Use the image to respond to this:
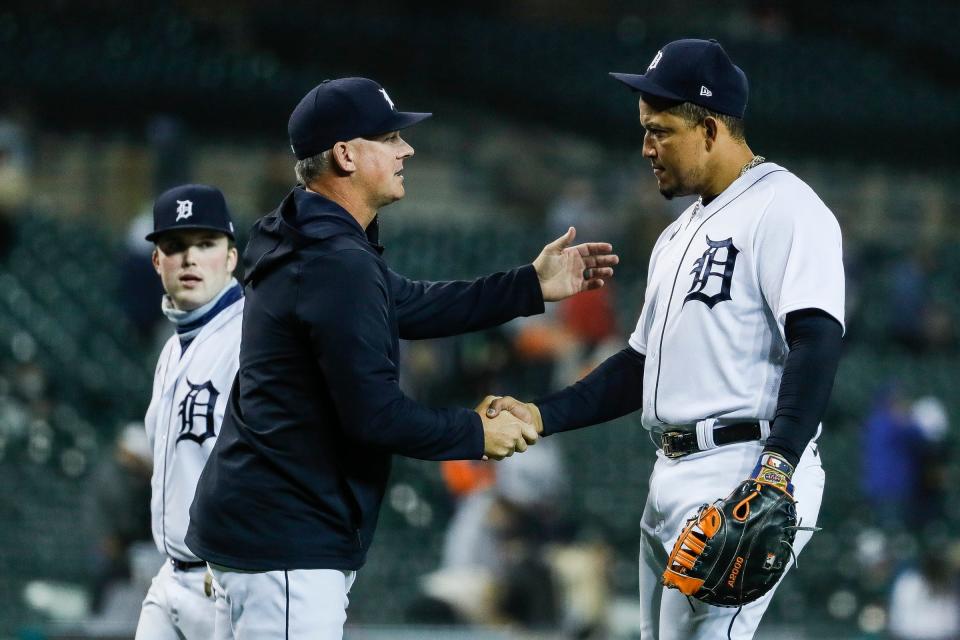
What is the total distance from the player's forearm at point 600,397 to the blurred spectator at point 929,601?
164 inches

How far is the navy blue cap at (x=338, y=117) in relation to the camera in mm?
2965

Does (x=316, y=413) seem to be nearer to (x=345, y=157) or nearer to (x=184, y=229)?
(x=345, y=157)

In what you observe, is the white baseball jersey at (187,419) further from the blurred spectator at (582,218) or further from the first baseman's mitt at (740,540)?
the blurred spectator at (582,218)

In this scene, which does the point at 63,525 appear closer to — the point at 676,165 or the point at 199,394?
the point at 199,394

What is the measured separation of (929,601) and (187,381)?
15.6 ft

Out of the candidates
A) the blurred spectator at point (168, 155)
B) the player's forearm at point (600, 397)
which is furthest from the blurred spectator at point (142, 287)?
the player's forearm at point (600, 397)

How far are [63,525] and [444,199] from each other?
6.83m

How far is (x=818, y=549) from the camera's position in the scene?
809cm

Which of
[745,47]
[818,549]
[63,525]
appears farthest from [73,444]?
[745,47]

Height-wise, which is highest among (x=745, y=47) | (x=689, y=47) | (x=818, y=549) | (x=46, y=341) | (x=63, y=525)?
(x=689, y=47)

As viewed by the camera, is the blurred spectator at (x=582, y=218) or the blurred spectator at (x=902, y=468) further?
the blurred spectator at (x=582, y=218)

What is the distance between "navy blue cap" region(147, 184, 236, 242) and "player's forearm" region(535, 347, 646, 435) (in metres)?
1.11

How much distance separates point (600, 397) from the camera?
3365 millimetres

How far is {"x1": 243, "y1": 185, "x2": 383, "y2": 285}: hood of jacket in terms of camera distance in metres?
2.87
